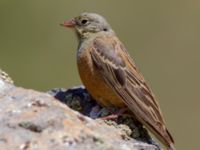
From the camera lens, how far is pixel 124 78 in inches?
359

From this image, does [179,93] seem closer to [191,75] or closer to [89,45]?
[191,75]

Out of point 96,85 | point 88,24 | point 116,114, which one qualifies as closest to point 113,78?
point 96,85

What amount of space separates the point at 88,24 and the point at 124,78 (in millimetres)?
924

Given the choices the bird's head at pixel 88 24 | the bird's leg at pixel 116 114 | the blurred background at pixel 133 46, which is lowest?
the blurred background at pixel 133 46

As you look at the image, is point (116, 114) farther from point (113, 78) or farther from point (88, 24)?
point (88, 24)

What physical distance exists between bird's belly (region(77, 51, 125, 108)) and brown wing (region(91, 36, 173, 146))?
0.05 metres

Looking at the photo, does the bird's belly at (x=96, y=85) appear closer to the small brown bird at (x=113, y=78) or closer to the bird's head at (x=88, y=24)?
the small brown bird at (x=113, y=78)

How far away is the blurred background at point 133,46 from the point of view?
1650cm

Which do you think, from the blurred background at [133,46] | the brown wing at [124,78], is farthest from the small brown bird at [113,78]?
the blurred background at [133,46]

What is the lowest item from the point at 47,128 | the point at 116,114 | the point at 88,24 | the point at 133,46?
the point at 133,46

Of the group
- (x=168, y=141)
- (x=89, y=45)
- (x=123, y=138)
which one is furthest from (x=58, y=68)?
(x=123, y=138)

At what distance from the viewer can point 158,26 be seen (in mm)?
19500

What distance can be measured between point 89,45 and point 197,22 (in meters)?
11.1

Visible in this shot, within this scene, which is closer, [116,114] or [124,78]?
[116,114]
